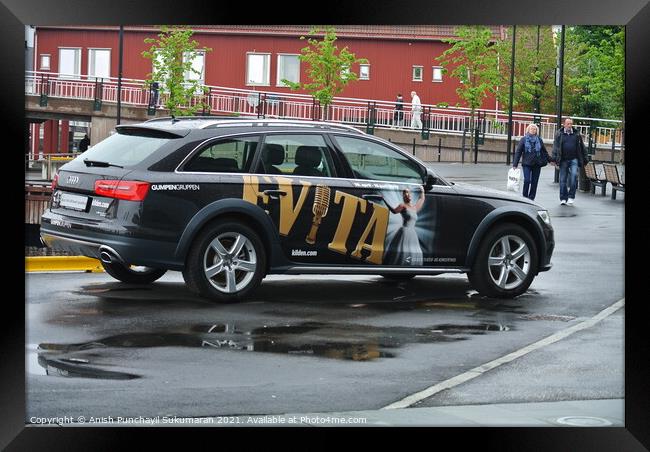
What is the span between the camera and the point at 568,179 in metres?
18.8

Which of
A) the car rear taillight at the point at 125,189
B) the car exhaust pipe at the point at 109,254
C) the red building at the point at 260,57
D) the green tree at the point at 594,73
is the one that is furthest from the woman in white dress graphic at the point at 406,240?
the car exhaust pipe at the point at 109,254

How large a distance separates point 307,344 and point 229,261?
4.88ft

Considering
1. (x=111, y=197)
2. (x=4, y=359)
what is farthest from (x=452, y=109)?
(x=4, y=359)

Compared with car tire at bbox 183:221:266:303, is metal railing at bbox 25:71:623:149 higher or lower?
higher

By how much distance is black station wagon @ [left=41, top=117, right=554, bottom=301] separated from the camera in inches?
396

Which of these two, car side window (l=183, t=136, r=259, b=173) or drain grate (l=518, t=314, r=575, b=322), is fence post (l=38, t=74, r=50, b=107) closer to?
car side window (l=183, t=136, r=259, b=173)

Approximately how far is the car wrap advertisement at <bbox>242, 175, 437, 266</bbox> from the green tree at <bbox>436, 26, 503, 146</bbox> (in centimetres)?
95

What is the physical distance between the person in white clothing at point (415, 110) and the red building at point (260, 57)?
0.08 m

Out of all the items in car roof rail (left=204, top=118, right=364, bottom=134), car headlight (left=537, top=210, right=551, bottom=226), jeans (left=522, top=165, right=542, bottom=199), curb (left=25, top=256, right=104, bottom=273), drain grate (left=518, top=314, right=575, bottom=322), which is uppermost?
car roof rail (left=204, top=118, right=364, bottom=134)

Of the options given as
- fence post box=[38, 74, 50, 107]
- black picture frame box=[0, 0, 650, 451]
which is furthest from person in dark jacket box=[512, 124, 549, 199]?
black picture frame box=[0, 0, 650, 451]

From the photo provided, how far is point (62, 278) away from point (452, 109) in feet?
13.2

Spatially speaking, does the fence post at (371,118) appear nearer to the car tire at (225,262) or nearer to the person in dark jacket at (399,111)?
the person in dark jacket at (399,111)

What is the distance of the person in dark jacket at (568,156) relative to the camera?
15273 millimetres
